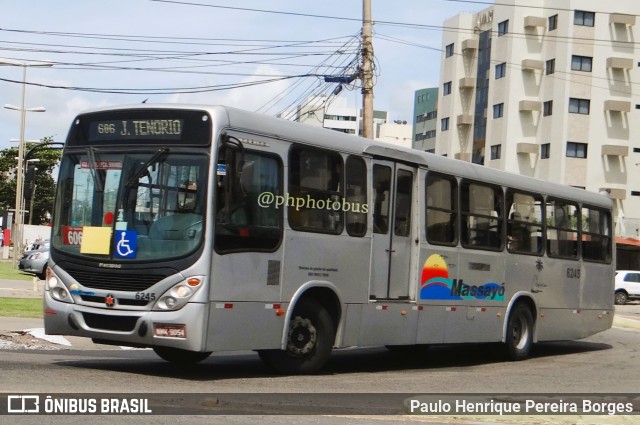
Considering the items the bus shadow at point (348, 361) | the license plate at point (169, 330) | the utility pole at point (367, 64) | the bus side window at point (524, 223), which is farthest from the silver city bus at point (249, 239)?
the utility pole at point (367, 64)

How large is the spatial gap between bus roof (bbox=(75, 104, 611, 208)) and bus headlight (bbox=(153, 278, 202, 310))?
5.71 ft

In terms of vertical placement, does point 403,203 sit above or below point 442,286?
above

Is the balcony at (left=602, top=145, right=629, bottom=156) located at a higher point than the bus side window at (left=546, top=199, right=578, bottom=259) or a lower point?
higher

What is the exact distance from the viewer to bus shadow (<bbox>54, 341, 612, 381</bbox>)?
12.5 m

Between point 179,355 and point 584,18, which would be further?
point 584,18

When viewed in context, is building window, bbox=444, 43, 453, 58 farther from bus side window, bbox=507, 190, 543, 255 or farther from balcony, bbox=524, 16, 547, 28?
bus side window, bbox=507, 190, 543, 255

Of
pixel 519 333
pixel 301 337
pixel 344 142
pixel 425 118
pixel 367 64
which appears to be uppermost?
pixel 425 118

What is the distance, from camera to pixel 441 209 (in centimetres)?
1521

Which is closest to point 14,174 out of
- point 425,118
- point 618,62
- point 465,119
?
point 425,118

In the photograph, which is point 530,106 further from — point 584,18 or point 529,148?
point 584,18

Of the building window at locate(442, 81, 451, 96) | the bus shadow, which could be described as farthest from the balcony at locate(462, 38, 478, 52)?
the bus shadow

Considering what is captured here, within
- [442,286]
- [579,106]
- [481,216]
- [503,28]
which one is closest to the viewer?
[442,286]

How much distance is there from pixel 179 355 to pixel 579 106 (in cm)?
5833

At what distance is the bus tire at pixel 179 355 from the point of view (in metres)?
13.2
